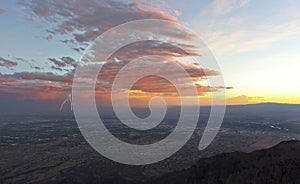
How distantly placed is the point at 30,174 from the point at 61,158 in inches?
1078

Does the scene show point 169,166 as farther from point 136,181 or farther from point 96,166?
point 96,166

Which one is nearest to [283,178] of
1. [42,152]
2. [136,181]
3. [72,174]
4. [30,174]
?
[136,181]

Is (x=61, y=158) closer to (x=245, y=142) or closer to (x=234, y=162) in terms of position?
(x=234, y=162)

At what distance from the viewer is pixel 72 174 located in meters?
92.9

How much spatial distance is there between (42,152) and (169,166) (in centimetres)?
8121

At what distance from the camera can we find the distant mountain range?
38344mm

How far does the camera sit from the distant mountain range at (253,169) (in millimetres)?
38344

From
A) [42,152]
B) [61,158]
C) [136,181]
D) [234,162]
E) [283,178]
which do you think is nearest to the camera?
[283,178]

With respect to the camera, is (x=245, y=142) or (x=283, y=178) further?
(x=245, y=142)

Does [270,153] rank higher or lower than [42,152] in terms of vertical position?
higher

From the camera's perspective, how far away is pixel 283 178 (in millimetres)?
36875

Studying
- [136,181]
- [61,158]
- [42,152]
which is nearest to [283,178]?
[136,181]

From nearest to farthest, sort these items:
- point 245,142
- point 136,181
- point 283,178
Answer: point 283,178 < point 136,181 < point 245,142

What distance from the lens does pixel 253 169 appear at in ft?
144
